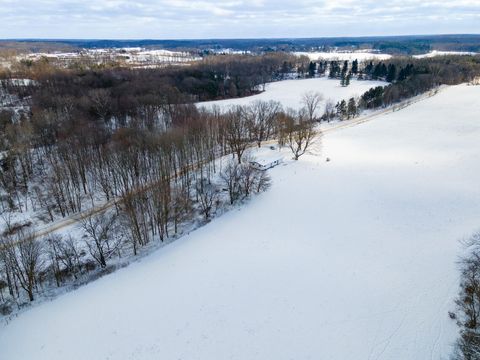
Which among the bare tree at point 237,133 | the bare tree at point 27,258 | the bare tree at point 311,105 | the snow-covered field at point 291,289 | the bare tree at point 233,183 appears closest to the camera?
the snow-covered field at point 291,289

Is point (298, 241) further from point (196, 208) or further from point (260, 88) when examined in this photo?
point (260, 88)

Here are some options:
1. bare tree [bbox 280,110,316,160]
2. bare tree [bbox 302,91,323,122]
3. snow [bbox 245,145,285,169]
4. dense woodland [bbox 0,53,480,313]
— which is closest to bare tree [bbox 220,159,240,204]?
dense woodland [bbox 0,53,480,313]

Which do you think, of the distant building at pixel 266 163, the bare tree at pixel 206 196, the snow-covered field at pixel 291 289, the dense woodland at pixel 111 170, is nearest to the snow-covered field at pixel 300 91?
the dense woodland at pixel 111 170

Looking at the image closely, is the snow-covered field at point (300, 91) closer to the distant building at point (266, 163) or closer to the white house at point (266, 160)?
the white house at point (266, 160)

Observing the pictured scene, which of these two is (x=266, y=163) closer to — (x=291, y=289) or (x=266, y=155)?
(x=266, y=155)

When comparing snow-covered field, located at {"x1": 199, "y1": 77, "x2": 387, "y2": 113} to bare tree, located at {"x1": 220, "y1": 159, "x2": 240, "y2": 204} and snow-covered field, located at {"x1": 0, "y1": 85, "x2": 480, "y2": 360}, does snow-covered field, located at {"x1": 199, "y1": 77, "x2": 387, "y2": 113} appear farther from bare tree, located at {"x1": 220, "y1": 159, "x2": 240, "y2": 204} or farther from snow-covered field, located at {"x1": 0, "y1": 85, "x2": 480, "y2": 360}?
snow-covered field, located at {"x1": 0, "y1": 85, "x2": 480, "y2": 360}

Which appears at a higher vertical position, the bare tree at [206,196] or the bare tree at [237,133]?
the bare tree at [237,133]
